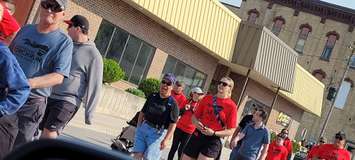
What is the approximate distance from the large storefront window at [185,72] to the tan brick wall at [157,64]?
42 centimetres

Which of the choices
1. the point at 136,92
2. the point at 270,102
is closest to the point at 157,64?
the point at 136,92

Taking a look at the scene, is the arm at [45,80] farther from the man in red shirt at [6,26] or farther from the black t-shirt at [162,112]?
the black t-shirt at [162,112]

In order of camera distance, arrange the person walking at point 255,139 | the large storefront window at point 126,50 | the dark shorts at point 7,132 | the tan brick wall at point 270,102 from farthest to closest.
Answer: the tan brick wall at point 270,102
the large storefront window at point 126,50
the person walking at point 255,139
the dark shorts at point 7,132

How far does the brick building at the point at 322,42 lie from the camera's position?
166 ft

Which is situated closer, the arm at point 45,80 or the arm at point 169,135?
the arm at point 45,80

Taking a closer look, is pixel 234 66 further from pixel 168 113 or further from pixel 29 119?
pixel 29 119

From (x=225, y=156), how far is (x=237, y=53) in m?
6.05

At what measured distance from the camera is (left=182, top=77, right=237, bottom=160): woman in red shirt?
28.9ft

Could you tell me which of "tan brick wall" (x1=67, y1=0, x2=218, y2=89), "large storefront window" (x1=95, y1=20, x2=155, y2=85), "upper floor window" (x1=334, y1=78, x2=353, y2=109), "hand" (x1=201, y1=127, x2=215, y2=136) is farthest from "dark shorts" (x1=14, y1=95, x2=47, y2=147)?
"upper floor window" (x1=334, y1=78, x2=353, y2=109)

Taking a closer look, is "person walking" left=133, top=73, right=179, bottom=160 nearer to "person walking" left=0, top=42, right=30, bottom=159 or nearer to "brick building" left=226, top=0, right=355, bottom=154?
"person walking" left=0, top=42, right=30, bottom=159

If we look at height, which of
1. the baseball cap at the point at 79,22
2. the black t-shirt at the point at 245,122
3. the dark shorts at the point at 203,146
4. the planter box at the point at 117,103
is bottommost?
the planter box at the point at 117,103

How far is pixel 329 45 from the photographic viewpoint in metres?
50.8

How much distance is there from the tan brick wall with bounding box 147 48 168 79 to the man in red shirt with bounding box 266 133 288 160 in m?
13.0

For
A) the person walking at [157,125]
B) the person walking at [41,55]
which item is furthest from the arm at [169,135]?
the person walking at [41,55]
